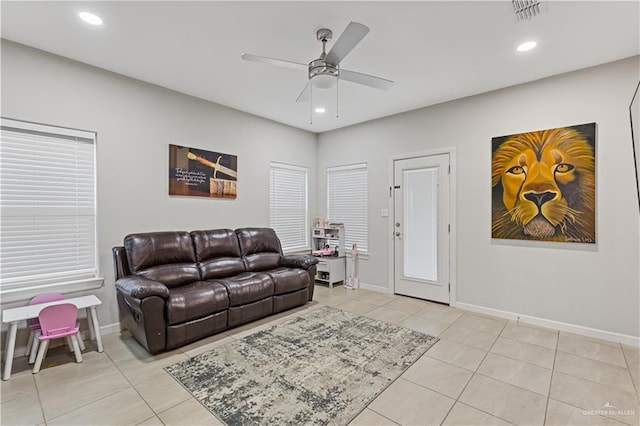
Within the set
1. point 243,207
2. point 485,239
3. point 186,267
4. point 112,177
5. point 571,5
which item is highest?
point 571,5

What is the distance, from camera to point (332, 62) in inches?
94.7

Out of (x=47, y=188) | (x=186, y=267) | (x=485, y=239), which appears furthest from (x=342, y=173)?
(x=47, y=188)

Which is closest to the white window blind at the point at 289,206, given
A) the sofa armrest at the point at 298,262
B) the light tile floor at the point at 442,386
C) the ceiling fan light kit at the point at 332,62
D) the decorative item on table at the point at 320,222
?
the decorative item on table at the point at 320,222

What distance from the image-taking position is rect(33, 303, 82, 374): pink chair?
96.9 inches

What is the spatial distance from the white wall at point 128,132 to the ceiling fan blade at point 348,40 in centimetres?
246

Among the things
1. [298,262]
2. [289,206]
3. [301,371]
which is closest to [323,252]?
[289,206]

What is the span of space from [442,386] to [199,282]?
2.66 m

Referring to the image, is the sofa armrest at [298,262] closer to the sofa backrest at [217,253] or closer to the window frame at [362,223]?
the sofa backrest at [217,253]

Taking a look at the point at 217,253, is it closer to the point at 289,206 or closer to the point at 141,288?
the point at 141,288

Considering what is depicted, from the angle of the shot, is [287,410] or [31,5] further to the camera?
[31,5]

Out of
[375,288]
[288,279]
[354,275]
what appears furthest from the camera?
[354,275]

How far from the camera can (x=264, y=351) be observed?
284cm

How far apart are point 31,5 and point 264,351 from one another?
11.1 ft

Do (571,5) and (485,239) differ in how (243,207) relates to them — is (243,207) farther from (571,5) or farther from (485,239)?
(571,5)
